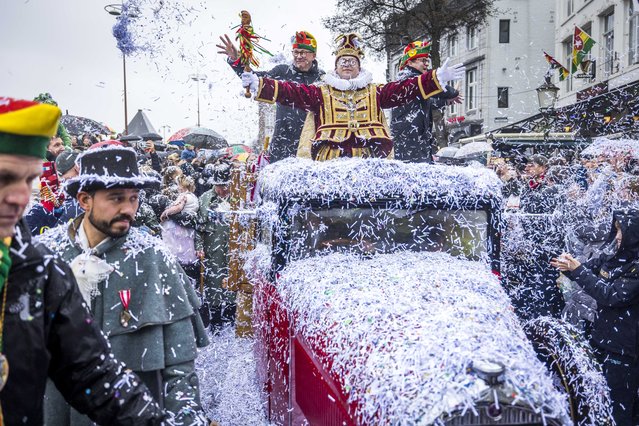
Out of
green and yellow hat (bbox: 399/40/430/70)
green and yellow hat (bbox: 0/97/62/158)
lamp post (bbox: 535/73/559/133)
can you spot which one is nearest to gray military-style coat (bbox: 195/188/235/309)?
green and yellow hat (bbox: 399/40/430/70)

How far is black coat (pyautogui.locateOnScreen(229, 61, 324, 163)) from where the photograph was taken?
6188 mm

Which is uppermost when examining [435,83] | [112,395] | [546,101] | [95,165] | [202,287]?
[546,101]

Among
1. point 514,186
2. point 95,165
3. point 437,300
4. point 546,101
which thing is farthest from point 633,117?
point 95,165

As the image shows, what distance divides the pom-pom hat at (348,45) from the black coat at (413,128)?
0.59 m

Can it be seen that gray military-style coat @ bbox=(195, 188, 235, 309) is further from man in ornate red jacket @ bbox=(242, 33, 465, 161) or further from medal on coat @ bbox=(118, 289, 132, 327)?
medal on coat @ bbox=(118, 289, 132, 327)

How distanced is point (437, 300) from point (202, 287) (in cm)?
501

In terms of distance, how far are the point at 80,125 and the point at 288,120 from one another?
929 centimetres

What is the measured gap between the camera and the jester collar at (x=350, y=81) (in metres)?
5.52

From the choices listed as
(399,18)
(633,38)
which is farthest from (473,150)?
(399,18)

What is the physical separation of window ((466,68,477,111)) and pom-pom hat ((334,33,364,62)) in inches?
1300

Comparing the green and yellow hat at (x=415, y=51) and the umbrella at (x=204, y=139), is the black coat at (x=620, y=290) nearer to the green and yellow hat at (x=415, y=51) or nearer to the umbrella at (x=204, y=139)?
the green and yellow hat at (x=415, y=51)

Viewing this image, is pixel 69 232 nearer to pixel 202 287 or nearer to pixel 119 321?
pixel 119 321

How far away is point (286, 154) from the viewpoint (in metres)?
6.12

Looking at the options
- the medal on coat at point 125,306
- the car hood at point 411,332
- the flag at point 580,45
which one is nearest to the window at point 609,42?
the flag at point 580,45
